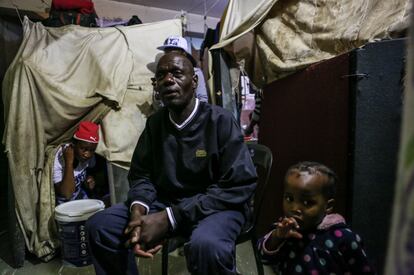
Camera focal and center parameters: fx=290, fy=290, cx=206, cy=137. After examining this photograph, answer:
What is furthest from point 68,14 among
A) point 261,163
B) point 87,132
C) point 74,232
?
point 261,163

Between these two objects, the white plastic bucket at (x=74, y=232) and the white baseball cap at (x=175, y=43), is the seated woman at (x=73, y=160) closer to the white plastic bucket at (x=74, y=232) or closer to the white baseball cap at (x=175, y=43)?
the white plastic bucket at (x=74, y=232)

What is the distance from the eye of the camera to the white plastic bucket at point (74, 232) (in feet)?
6.62

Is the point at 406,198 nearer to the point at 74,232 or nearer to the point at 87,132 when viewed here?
the point at 74,232

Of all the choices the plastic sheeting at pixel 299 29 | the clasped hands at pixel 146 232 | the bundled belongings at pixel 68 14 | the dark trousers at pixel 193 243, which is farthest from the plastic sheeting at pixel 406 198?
the bundled belongings at pixel 68 14

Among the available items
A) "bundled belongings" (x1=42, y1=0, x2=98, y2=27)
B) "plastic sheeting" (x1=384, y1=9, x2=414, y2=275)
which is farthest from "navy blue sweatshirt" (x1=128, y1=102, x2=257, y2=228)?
"bundled belongings" (x1=42, y1=0, x2=98, y2=27)

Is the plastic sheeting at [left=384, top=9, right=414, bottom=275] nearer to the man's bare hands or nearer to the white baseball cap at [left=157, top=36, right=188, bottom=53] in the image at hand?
the man's bare hands

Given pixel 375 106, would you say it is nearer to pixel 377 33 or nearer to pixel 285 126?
pixel 377 33

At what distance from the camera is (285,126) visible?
201cm

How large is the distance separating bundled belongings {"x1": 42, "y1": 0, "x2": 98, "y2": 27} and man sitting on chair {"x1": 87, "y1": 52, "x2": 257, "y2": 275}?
70.4 inches

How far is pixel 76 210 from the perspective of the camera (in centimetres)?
206

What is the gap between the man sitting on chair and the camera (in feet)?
3.98

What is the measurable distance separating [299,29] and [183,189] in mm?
1235

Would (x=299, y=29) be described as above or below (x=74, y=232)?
above

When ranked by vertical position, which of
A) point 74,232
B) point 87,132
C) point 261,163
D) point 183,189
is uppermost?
point 87,132
